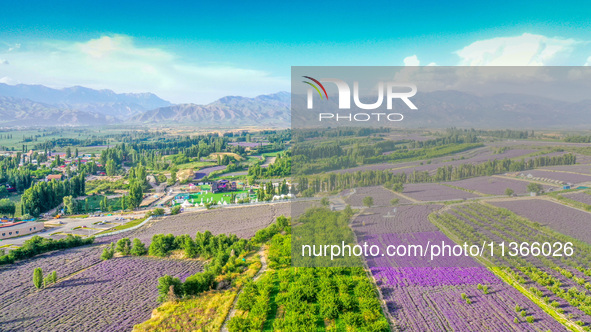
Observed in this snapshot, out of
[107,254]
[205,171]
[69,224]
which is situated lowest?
[69,224]

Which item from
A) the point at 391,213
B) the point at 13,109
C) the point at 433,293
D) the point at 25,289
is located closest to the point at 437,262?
the point at 433,293

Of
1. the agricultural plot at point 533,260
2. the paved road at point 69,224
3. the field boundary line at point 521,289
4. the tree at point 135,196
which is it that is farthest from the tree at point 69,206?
the agricultural plot at point 533,260

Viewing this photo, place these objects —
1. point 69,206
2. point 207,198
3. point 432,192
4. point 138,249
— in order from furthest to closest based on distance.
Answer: point 207,198 < point 69,206 < point 138,249 < point 432,192

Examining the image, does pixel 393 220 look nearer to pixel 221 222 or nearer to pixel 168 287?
pixel 168 287

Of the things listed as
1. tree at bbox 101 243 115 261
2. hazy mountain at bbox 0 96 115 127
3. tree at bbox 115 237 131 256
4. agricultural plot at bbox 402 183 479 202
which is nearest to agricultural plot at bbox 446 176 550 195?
agricultural plot at bbox 402 183 479 202

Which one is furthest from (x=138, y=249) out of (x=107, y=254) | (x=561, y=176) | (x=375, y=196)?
(x=561, y=176)
